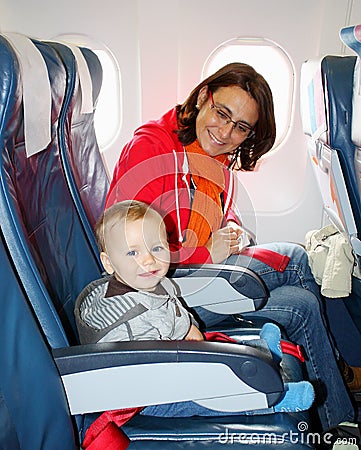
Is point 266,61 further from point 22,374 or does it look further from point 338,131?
point 22,374

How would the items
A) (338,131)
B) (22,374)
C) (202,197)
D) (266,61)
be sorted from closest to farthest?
1. (22,374)
2. (338,131)
3. (202,197)
4. (266,61)

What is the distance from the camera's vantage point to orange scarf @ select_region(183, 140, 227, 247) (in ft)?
6.02

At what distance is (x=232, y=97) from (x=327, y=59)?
1.09ft

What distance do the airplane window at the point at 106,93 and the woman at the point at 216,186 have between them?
768 millimetres

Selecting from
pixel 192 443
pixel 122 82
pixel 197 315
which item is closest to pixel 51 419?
pixel 192 443

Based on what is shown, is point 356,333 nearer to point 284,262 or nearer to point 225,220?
point 284,262

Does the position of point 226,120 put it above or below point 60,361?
above

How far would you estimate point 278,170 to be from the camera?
8.84ft

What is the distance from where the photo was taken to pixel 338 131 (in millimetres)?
1705

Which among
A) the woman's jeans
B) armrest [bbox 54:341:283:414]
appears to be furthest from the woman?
armrest [bbox 54:341:283:414]

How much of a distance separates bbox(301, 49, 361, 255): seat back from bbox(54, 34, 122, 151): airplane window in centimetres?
100

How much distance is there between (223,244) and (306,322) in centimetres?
41

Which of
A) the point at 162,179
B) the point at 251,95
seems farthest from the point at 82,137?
the point at 251,95

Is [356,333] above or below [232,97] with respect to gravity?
below
